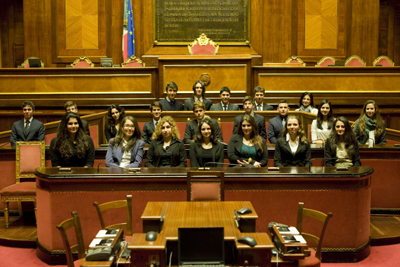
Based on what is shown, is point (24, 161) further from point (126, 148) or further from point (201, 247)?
point (201, 247)

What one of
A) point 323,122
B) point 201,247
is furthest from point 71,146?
point 323,122

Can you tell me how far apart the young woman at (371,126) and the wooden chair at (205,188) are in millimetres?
2977

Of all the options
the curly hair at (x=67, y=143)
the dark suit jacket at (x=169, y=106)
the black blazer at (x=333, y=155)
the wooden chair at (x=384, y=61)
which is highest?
the wooden chair at (x=384, y=61)

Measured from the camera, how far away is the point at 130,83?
312 inches

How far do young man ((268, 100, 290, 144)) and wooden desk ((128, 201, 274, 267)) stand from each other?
3117 mm

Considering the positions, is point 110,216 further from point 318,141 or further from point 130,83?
point 130,83

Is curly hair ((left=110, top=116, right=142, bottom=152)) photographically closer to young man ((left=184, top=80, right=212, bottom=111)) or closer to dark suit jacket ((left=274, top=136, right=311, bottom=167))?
dark suit jacket ((left=274, top=136, right=311, bottom=167))

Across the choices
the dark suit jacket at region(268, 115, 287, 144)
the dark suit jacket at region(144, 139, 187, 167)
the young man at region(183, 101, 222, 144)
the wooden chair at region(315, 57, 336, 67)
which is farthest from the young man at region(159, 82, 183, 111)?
the wooden chair at region(315, 57, 336, 67)

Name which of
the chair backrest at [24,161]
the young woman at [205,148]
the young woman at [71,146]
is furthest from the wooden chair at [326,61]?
the chair backrest at [24,161]

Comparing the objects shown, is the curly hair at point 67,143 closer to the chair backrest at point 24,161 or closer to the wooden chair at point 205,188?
the chair backrest at point 24,161

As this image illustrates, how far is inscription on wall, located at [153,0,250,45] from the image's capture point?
32.8 feet

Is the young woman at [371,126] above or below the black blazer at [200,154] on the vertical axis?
above

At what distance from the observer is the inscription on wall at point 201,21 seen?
10.0m

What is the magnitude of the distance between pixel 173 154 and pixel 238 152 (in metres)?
0.69
